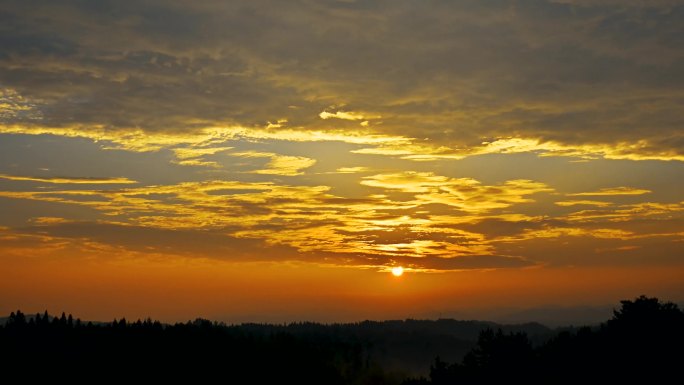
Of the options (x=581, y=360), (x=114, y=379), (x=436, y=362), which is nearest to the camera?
(x=581, y=360)

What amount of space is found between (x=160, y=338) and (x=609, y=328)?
129532 millimetres

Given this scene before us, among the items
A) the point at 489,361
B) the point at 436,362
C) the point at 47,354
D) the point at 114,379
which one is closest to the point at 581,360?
the point at 489,361

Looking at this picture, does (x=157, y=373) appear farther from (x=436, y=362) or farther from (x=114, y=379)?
(x=436, y=362)

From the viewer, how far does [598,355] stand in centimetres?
9475

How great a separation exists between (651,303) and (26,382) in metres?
133

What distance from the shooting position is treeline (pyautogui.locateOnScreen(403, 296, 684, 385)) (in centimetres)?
8719

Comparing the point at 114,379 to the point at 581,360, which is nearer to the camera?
the point at 581,360

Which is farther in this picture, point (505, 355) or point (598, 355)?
point (505, 355)

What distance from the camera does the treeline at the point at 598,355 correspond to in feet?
286

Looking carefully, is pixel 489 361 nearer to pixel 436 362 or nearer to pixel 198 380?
pixel 436 362

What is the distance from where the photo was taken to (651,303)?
94.9m

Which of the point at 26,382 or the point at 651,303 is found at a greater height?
the point at 651,303

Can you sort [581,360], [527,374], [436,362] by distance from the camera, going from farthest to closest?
[436,362] < [527,374] < [581,360]

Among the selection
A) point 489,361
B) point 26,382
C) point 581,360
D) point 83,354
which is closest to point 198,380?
point 83,354
